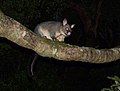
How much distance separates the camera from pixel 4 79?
729 centimetres

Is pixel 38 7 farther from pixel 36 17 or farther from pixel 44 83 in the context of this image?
pixel 44 83

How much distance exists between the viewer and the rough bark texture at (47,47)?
88.4 inches

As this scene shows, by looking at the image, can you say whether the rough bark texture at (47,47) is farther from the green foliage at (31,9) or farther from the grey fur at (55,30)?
the green foliage at (31,9)

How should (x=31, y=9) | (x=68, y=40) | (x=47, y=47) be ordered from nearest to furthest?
(x=47, y=47)
(x=31, y=9)
(x=68, y=40)

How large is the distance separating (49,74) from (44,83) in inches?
14.1

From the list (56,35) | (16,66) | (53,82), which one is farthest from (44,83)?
(56,35)

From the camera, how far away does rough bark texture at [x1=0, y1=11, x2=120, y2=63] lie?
2244 mm

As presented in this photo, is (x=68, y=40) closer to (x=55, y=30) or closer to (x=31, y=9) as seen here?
(x=31, y=9)

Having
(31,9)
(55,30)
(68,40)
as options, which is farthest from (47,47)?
(68,40)

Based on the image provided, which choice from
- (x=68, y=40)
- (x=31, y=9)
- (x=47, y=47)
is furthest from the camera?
(x=68, y=40)

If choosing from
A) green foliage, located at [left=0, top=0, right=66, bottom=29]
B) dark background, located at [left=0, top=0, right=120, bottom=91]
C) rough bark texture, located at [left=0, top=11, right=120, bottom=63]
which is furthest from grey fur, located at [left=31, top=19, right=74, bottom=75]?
rough bark texture, located at [left=0, top=11, right=120, bottom=63]

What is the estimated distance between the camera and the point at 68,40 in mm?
9000

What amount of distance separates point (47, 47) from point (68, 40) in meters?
6.50

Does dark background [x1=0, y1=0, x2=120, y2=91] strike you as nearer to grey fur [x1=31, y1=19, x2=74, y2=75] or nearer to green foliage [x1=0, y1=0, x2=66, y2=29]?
green foliage [x1=0, y1=0, x2=66, y2=29]
